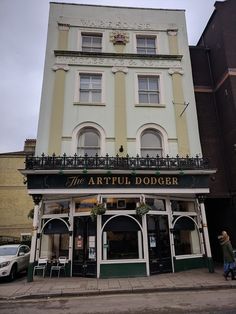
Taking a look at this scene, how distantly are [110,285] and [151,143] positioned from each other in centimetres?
690

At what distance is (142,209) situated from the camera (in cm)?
1065

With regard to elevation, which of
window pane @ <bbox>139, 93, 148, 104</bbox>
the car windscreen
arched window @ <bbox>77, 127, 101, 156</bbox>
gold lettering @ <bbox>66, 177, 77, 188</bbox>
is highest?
window pane @ <bbox>139, 93, 148, 104</bbox>

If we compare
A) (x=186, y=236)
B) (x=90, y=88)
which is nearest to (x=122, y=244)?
(x=186, y=236)

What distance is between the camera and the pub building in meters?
10.9

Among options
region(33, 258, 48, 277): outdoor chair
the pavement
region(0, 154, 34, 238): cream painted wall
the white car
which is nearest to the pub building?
region(33, 258, 48, 277): outdoor chair

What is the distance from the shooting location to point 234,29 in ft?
47.9

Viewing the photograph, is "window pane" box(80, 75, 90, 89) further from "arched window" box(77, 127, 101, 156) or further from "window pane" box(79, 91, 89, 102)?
"arched window" box(77, 127, 101, 156)

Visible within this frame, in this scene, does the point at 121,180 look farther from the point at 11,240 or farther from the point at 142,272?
the point at 11,240

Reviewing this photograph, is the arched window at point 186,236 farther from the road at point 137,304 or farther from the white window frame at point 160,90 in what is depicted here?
the white window frame at point 160,90

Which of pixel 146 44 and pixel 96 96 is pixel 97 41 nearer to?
pixel 146 44

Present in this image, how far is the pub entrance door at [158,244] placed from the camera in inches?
429

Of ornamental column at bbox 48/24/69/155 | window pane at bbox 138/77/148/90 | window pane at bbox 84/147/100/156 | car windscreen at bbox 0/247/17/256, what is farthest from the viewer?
window pane at bbox 138/77/148/90

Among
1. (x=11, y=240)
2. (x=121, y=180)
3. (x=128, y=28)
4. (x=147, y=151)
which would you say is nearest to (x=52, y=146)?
(x=121, y=180)

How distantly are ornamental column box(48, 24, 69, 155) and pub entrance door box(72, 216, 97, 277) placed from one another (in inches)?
141
